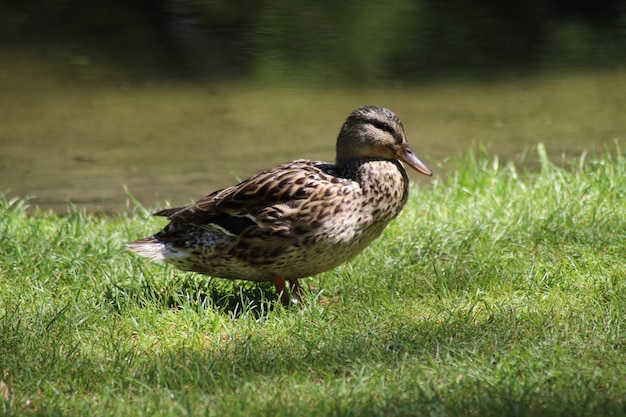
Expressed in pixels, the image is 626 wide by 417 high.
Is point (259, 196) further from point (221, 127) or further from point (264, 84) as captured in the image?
point (264, 84)

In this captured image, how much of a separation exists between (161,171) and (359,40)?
514cm

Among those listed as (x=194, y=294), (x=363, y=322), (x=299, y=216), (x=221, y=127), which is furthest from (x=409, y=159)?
(x=221, y=127)

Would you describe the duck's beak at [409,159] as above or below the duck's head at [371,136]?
below

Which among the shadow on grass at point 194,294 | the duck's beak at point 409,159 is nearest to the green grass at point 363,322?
the shadow on grass at point 194,294

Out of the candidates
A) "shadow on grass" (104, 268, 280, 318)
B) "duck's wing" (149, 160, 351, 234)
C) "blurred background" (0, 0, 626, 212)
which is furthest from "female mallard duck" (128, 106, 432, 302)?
"blurred background" (0, 0, 626, 212)

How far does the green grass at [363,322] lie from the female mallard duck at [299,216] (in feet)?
0.69

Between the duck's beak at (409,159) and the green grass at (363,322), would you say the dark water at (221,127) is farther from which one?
the duck's beak at (409,159)

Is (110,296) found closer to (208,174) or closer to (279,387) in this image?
(279,387)

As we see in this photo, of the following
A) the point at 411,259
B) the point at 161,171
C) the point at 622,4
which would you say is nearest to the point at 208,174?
the point at 161,171

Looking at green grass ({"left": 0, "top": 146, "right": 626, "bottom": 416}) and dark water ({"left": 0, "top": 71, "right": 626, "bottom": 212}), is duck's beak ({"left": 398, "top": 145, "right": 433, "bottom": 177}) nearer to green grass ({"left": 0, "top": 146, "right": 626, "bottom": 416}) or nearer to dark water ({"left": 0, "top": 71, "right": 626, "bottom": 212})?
green grass ({"left": 0, "top": 146, "right": 626, "bottom": 416})

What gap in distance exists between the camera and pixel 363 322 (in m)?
4.46

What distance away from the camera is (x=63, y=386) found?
380 cm

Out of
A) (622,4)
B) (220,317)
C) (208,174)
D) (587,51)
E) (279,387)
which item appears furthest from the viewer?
(622,4)

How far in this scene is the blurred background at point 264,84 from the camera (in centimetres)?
830
